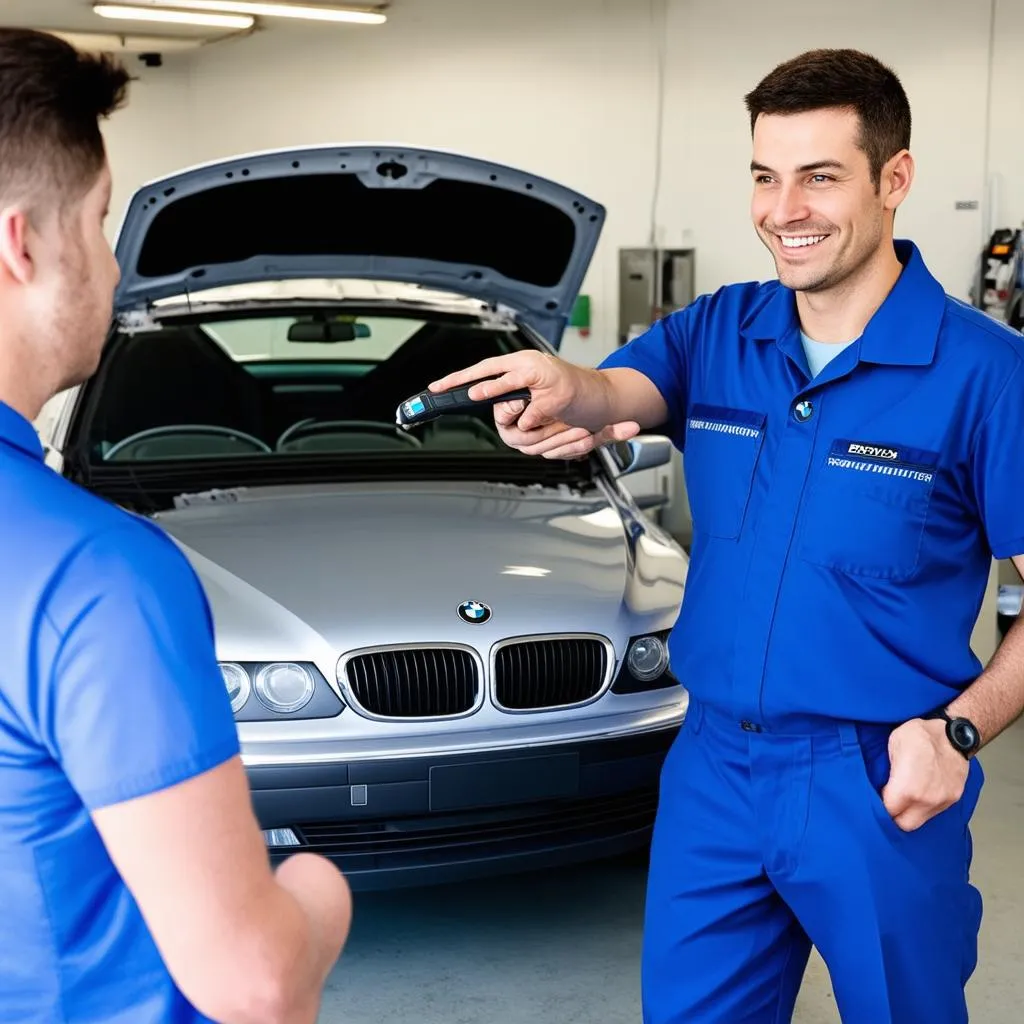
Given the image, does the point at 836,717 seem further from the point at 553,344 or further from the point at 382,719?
the point at 553,344

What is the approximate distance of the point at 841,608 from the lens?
1.65 metres

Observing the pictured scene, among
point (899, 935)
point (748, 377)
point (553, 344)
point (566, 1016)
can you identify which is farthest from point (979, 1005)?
point (553, 344)

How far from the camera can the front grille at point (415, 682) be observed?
2.57 meters

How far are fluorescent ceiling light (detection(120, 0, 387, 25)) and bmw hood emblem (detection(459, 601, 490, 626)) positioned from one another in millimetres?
6284

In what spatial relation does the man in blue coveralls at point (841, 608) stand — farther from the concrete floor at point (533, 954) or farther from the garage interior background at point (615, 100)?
the garage interior background at point (615, 100)

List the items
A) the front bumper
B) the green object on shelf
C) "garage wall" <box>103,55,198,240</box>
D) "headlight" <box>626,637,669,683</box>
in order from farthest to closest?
"garage wall" <box>103,55,198,240</box>
the green object on shelf
"headlight" <box>626,637,669,683</box>
the front bumper

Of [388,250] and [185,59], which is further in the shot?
[185,59]

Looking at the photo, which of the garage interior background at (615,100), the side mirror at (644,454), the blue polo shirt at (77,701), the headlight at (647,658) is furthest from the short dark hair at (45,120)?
the garage interior background at (615,100)

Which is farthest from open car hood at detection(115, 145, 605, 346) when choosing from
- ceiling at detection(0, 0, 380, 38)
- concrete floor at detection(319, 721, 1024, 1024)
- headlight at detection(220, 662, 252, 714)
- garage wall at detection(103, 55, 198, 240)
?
garage wall at detection(103, 55, 198, 240)

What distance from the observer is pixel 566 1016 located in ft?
8.50

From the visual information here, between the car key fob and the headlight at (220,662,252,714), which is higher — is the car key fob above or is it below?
above

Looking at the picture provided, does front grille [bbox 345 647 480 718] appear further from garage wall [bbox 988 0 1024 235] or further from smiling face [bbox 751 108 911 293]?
garage wall [bbox 988 0 1024 235]

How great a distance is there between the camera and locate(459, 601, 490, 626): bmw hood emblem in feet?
8.71

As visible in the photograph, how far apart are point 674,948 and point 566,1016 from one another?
3.11 feet
